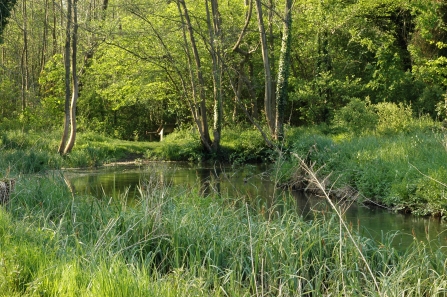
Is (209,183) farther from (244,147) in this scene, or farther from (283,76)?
(244,147)

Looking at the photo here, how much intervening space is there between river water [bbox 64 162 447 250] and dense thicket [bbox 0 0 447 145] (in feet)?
18.1

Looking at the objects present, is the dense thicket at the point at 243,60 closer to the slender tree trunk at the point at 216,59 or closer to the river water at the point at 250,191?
the slender tree trunk at the point at 216,59

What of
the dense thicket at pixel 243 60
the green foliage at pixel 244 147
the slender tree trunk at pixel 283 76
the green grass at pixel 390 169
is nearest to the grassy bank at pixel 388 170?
the green grass at pixel 390 169

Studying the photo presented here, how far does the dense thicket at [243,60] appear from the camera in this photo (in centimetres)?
2623

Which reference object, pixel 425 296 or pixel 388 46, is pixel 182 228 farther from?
pixel 388 46

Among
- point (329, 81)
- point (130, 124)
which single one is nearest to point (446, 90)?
point (329, 81)

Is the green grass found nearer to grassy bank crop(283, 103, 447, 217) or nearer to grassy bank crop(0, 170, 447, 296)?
grassy bank crop(283, 103, 447, 217)

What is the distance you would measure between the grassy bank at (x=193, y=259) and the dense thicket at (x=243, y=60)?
17.6 m

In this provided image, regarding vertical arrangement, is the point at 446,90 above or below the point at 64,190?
above

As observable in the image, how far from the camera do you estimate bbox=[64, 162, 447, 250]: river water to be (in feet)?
30.9

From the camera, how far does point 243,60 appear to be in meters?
28.4

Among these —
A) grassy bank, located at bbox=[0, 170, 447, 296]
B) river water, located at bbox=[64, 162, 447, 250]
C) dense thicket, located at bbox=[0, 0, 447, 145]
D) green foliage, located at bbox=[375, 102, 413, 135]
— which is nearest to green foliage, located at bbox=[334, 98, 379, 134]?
green foliage, located at bbox=[375, 102, 413, 135]

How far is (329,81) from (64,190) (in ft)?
69.2

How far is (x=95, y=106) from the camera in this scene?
35562mm
